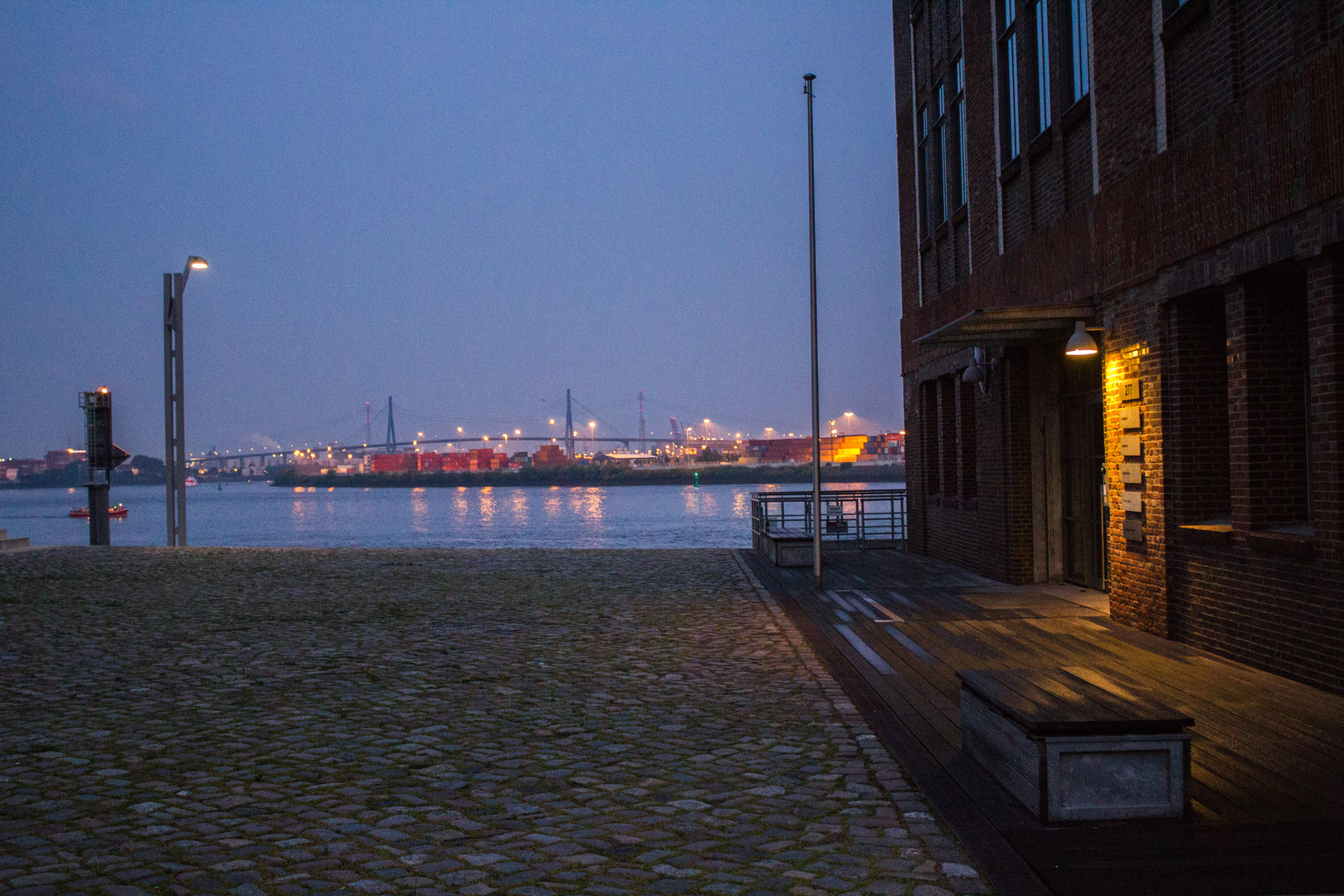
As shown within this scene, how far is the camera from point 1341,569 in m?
6.84

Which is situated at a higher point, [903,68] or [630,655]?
[903,68]

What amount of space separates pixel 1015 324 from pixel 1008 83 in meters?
4.06

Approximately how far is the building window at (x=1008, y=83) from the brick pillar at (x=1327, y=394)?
6.85 meters

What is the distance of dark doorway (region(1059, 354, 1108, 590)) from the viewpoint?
12578 millimetres

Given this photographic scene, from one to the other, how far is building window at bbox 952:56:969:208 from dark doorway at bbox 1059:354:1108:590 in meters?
3.81

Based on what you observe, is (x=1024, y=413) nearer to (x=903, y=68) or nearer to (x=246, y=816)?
(x=903, y=68)

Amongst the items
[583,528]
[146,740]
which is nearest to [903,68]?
[146,740]

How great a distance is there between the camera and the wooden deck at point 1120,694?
397cm

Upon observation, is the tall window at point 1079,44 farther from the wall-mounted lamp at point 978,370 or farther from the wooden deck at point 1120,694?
the wooden deck at point 1120,694

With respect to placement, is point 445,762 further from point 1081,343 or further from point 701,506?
point 701,506

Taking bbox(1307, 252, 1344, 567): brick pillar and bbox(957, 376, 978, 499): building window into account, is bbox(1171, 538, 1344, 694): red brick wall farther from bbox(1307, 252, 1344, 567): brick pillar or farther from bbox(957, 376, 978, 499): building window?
bbox(957, 376, 978, 499): building window

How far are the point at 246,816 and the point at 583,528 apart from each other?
165 ft

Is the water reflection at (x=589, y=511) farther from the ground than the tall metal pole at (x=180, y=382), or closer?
closer

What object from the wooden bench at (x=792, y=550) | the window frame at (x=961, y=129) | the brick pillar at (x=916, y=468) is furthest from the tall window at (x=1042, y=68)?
the wooden bench at (x=792, y=550)
